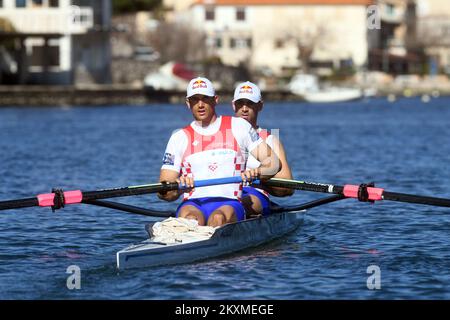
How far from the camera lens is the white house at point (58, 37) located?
78500mm

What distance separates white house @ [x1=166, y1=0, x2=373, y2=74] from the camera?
127m

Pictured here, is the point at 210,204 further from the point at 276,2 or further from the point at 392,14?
the point at 392,14

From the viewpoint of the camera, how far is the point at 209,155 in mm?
16953

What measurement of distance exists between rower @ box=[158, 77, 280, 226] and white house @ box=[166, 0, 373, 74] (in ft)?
361

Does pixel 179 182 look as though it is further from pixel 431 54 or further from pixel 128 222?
pixel 431 54

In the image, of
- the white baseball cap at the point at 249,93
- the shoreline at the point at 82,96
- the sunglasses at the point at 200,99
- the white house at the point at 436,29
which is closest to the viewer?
the sunglasses at the point at 200,99

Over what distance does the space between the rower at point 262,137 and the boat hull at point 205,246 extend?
0.28m

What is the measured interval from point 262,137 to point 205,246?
2761 mm

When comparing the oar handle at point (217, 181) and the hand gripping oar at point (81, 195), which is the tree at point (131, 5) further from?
the oar handle at point (217, 181)

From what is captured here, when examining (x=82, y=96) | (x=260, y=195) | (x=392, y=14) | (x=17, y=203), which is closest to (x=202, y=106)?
(x=260, y=195)

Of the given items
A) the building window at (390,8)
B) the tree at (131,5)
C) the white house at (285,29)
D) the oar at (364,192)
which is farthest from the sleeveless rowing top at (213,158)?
the building window at (390,8)

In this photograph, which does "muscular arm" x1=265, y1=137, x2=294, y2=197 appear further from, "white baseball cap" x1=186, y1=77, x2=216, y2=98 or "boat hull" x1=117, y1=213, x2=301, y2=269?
"white baseball cap" x1=186, y1=77, x2=216, y2=98
